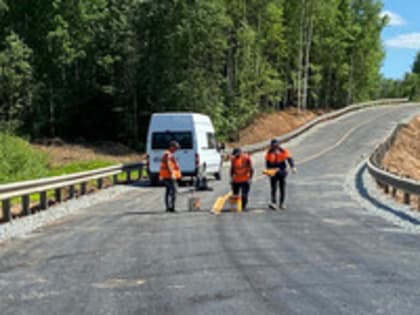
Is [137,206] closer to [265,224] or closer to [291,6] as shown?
[265,224]

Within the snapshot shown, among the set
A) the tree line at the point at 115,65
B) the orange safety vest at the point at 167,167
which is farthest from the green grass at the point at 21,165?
the orange safety vest at the point at 167,167

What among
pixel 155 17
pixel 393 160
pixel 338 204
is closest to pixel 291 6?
pixel 155 17

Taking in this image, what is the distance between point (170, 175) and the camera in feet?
49.4

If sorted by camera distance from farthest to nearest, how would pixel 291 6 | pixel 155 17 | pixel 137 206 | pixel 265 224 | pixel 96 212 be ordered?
pixel 291 6
pixel 155 17
pixel 137 206
pixel 96 212
pixel 265 224

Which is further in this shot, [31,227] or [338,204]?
[338,204]

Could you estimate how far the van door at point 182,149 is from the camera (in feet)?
72.5

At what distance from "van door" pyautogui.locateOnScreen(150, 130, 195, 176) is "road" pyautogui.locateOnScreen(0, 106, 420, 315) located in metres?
7.25

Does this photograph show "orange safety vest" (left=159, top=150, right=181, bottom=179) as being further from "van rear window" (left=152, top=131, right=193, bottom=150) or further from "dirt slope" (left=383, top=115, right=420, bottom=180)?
"dirt slope" (left=383, top=115, right=420, bottom=180)

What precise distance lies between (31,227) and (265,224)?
4711mm

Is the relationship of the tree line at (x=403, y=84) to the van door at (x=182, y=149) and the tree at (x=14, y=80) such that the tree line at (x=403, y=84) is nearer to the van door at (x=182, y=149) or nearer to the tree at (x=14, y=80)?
the tree at (x=14, y=80)

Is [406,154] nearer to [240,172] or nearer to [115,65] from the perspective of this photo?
[115,65]

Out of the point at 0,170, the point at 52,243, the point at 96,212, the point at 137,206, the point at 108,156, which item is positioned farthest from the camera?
the point at 108,156

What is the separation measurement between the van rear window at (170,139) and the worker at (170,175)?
676cm

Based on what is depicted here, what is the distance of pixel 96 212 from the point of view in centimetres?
1466
